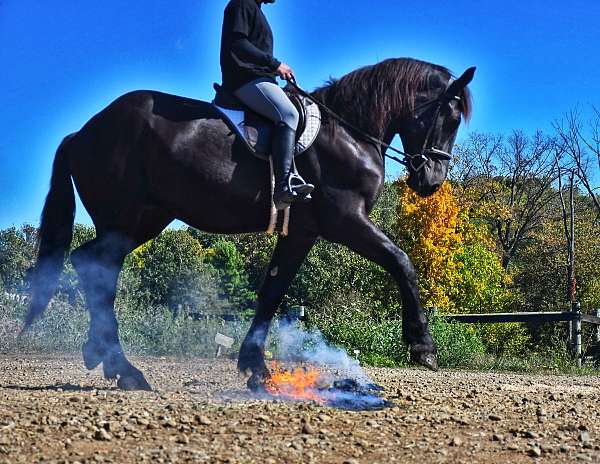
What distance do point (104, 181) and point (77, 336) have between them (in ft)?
27.2

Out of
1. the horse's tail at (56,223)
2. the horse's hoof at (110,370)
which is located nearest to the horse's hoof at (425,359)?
the horse's hoof at (110,370)

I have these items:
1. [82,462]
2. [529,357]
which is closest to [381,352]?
[529,357]

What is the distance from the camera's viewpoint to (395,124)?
6898 millimetres

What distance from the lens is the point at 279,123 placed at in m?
6.34

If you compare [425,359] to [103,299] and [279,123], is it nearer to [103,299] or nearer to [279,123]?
[279,123]

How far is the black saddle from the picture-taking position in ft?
20.9

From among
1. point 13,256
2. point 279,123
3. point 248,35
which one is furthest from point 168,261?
point 279,123

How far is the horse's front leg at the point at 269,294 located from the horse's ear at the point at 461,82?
1.83 metres

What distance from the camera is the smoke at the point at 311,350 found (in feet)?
31.0

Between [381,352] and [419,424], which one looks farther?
[381,352]

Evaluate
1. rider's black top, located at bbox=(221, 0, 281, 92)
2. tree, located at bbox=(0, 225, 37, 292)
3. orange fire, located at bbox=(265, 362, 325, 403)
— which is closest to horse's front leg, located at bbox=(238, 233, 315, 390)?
orange fire, located at bbox=(265, 362, 325, 403)

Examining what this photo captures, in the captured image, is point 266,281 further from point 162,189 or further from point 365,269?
point 365,269

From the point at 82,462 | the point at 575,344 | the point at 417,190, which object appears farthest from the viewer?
the point at 575,344

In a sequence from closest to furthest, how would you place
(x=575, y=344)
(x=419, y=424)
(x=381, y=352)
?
(x=419, y=424) < (x=381, y=352) < (x=575, y=344)
